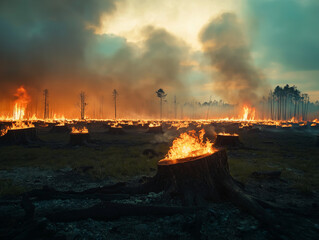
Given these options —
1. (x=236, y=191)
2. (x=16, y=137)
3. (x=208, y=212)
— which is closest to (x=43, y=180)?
(x=208, y=212)

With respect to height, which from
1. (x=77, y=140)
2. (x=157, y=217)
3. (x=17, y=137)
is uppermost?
(x=17, y=137)

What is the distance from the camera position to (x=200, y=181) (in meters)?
7.22

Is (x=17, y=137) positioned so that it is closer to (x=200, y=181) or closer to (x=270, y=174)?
(x=200, y=181)

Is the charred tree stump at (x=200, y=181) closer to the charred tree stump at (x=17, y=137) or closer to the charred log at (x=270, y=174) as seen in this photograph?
the charred log at (x=270, y=174)

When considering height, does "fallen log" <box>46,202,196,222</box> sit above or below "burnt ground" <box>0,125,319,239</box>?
above

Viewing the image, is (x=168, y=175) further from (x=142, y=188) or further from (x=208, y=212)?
(x=208, y=212)

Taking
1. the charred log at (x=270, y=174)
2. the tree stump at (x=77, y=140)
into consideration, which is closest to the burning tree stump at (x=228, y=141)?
the charred log at (x=270, y=174)

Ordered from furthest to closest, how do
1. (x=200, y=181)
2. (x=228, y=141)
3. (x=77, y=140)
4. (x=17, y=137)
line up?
(x=17, y=137) → (x=77, y=140) → (x=228, y=141) → (x=200, y=181)

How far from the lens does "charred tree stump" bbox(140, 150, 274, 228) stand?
6.92 m

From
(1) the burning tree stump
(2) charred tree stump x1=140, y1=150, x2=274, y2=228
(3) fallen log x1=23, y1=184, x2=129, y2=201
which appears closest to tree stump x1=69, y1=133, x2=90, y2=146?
(1) the burning tree stump

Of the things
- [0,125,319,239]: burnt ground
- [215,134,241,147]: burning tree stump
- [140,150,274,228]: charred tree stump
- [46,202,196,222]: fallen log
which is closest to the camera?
[0,125,319,239]: burnt ground

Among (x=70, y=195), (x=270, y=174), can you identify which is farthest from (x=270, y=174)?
(x=70, y=195)

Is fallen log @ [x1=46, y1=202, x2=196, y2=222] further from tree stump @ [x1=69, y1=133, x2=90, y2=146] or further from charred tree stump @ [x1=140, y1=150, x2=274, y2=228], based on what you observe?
tree stump @ [x1=69, y1=133, x2=90, y2=146]

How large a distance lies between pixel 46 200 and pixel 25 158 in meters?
10.8
